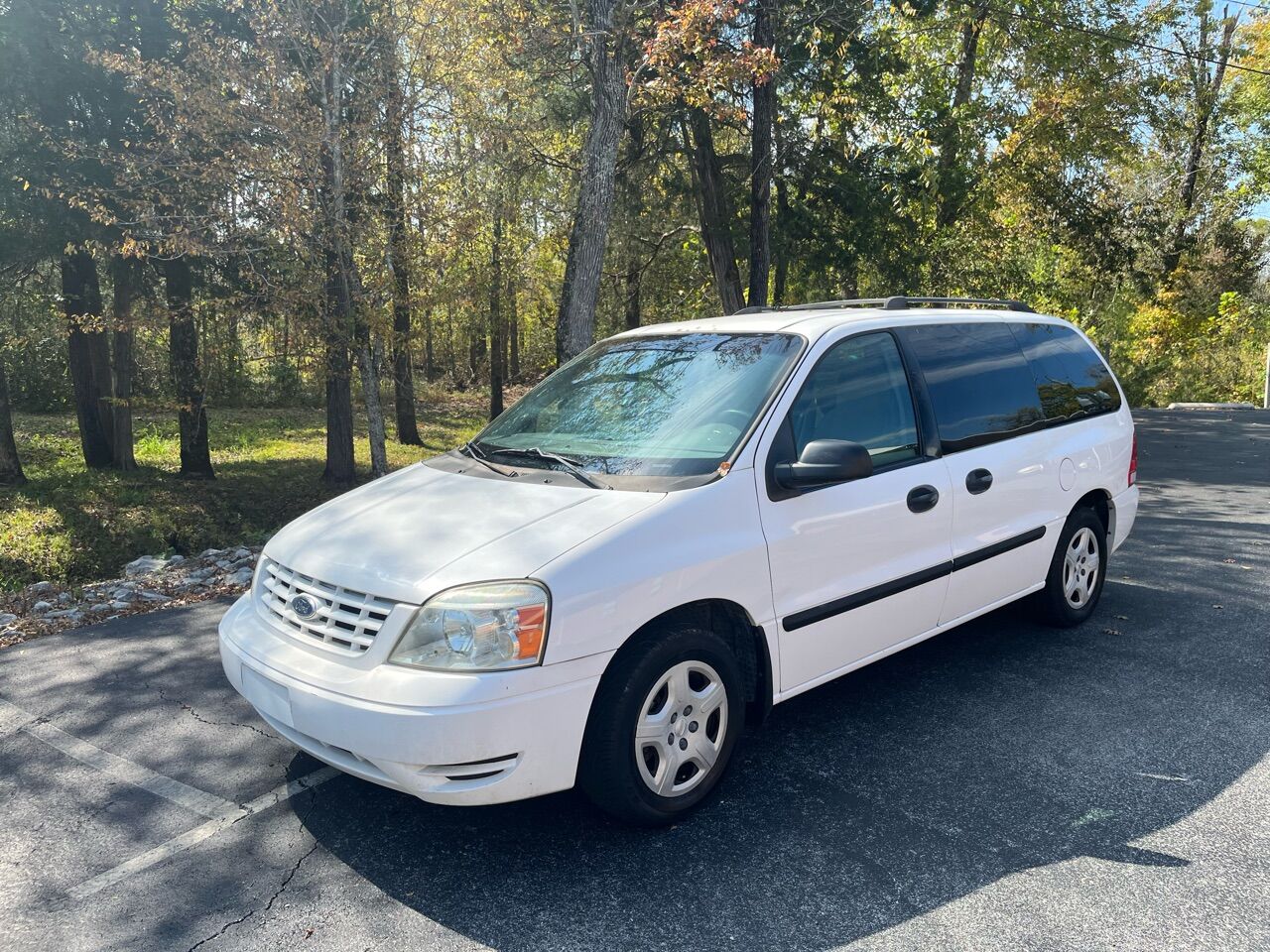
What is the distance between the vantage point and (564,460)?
375 centimetres

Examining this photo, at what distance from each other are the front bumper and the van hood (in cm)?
30

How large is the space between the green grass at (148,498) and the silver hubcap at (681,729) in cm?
744

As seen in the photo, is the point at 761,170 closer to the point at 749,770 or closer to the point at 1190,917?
the point at 749,770

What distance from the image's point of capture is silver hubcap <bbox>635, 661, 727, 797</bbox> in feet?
10.4

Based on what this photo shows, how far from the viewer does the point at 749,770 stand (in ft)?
12.2

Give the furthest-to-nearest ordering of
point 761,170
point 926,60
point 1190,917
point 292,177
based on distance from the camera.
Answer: point 926,60
point 761,170
point 292,177
point 1190,917

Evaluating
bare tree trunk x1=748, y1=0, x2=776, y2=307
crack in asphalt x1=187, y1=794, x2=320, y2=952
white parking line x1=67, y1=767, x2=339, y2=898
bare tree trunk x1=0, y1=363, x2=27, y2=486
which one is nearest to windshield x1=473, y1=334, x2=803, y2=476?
white parking line x1=67, y1=767, x2=339, y2=898

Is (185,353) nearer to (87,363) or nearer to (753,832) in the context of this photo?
(87,363)

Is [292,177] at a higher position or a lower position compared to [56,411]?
higher

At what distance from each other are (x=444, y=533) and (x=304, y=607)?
0.57 meters

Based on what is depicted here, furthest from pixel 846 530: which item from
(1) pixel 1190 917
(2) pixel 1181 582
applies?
(2) pixel 1181 582

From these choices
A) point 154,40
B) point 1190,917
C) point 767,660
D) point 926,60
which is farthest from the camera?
point 926,60

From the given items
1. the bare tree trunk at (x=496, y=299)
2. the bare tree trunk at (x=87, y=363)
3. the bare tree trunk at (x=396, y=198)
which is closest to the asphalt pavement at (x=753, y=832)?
the bare tree trunk at (x=396, y=198)

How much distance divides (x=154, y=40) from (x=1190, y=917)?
14.4 meters
